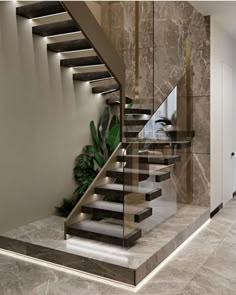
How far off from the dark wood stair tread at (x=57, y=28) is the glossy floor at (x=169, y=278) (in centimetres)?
277

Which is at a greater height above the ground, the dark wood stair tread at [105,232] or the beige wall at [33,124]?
the beige wall at [33,124]

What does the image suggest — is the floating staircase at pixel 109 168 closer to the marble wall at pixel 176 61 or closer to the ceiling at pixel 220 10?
the marble wall at pixel 176 61

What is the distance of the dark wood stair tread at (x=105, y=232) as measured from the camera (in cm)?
358

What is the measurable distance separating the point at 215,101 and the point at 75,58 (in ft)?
6.99

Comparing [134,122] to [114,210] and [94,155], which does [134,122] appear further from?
[114,210]

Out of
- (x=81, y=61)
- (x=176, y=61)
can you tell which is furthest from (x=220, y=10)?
(x=81, y=61)

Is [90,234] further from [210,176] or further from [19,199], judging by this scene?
[210,176]

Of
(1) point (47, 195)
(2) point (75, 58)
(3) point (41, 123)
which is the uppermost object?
(2) point (75, 58)

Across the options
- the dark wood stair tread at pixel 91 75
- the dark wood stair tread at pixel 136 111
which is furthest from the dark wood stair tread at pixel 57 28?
the dark wood stair tread at pixel 136 111

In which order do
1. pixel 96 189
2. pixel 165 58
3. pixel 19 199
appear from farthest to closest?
pixel 165 58 → pixel 19 199 → pixel 96 189

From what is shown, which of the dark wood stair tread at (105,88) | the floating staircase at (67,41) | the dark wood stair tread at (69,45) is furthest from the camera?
the dark wood stair tread at (105,88)

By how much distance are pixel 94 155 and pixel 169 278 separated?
8.46 feet

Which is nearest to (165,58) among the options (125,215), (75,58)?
(75,58)

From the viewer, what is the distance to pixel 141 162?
12.7ft
